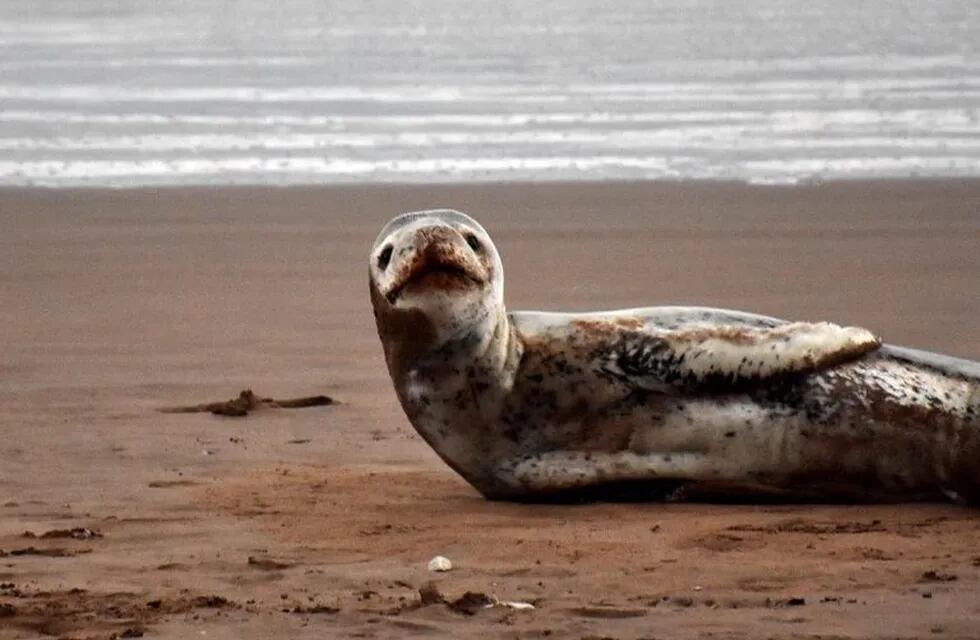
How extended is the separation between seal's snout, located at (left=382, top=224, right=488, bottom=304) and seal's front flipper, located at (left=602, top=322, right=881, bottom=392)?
0.59 metres

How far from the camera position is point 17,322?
13.0 metres

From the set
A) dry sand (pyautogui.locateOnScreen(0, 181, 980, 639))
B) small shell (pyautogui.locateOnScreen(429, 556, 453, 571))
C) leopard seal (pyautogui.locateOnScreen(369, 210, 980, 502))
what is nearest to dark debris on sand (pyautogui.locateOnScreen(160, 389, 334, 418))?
dry sand (pyautogui.locateOnScreen(0, 181, 980, 639))

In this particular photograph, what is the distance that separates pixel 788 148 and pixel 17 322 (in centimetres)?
1046

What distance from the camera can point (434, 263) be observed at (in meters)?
7.31

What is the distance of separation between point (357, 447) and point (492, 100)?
18154mm

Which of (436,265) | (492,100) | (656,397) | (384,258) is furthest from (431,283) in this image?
(492,100)

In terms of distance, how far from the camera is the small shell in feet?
21.6

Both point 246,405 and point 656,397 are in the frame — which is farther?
point 246,405

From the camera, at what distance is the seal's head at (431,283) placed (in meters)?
7.32

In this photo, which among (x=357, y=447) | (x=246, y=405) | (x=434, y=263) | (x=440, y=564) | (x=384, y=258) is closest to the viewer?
(x=440, y=564)

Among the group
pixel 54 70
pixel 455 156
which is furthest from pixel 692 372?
pixel 54 70

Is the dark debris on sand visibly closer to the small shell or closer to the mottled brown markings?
the mottled brown markings

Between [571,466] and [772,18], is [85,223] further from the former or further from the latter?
[772,18]

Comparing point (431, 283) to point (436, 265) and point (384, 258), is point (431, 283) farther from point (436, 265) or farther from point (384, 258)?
point (384, 258)
